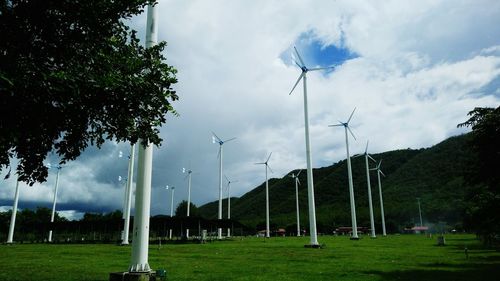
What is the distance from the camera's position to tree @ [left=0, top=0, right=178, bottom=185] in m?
8.95

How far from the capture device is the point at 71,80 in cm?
877

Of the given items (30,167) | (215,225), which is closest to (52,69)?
(30,167)

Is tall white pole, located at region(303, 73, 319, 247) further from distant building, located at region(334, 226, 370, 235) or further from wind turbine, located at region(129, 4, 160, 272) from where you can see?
distant building, located at region(334, 226, 370, 235)

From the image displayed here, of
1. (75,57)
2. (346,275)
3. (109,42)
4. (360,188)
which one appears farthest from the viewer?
(360,188)

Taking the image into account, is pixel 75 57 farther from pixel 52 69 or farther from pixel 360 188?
pixel 360 188

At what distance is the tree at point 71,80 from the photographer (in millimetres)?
8953

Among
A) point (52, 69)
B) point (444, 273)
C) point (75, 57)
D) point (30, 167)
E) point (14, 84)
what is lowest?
point (444, 273)

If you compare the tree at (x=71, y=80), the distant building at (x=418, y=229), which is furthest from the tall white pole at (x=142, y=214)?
the distant building at (x=418, y=229)

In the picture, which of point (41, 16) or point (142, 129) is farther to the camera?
point (142, 129)

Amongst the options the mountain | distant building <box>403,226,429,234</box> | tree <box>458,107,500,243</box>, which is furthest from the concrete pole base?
distant building <box>403,226,429,234</box>

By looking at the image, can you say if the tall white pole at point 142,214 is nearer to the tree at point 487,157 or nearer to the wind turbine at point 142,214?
the wind turbine at point 142,214

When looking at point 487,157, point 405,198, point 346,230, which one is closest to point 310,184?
point 487,157

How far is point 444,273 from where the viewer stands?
840 inches

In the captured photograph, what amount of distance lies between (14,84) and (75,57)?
6.99ft
